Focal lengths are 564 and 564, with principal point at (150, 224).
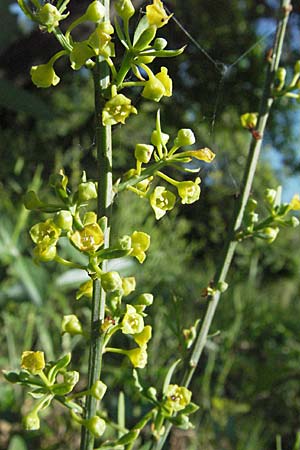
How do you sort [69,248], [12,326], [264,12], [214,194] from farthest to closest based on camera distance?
[264,12] → [214,194] → [12,326] → [69,248]

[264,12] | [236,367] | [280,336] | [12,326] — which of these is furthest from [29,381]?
[264,12]

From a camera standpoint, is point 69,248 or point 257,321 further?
point 257,321

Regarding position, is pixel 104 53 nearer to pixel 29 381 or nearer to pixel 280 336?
pixel 29 381

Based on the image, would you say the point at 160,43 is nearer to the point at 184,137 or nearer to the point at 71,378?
the point at 184,137

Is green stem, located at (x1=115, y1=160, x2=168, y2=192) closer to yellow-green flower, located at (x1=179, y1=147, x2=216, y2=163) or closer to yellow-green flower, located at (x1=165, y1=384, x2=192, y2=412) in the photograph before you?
yellow-green flower, located at (x1=179, y1=147, x2=216, y2=163)

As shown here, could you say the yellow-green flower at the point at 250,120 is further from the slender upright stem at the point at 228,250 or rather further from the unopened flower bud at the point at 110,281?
the unopened flower bud at the point at 110,281

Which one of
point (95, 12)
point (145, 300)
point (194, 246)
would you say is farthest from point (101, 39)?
point (194, 246)

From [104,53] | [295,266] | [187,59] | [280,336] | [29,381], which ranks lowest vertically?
[295,266]
